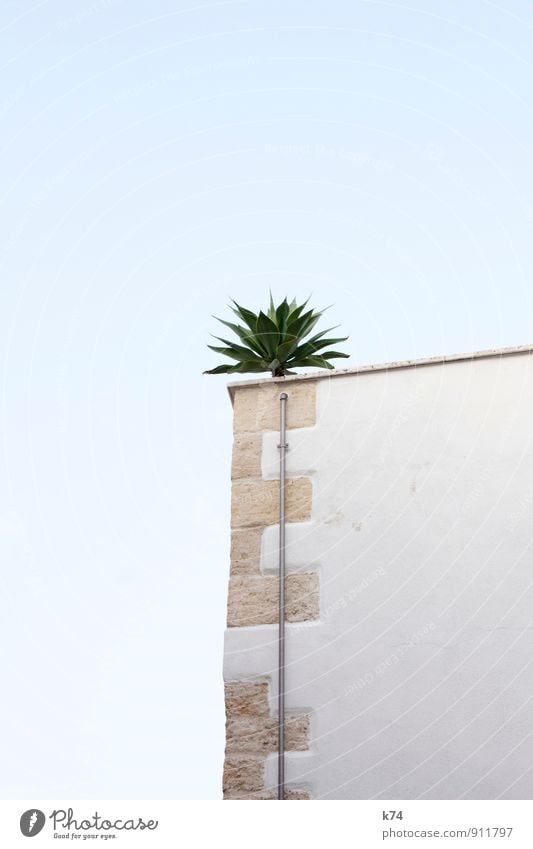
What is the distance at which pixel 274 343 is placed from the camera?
10.6m

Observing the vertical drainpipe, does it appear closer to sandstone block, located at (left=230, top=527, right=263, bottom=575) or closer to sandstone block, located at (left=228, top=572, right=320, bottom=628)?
sandstone block, located at (left=228, top=572, right=320, bottom=628)

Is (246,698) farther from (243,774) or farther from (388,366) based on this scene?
(388,366)

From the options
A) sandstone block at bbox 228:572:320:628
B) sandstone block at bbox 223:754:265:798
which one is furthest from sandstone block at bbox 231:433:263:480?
sandstone block at bbox 223:754:265:798

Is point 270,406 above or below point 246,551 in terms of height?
above

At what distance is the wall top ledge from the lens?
934 cm

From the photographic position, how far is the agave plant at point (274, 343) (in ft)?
35.0

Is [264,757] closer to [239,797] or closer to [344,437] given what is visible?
[239,797]

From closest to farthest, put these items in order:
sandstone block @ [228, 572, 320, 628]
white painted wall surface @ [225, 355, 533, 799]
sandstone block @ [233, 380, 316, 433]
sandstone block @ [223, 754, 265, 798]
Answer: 1. white painted wall surface @ [225, 355, 533, 799]
2. sandstone block @ [223, 754, 265, 798]
3. sandstone block @ [228, 572, 320, 628]
4. sandstone block @ [233, 380, 316, 433]

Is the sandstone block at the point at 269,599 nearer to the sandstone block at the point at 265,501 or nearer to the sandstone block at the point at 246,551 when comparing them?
the sandstone block at the point at 246,551

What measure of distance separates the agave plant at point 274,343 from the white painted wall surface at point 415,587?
99cm

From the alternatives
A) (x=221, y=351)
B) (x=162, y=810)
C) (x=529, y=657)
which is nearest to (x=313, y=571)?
(x=529, y=657)

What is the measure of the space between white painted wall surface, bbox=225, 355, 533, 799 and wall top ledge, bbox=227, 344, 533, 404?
0.15ft

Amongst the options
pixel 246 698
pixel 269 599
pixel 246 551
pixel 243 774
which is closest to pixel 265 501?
pixel 246 551

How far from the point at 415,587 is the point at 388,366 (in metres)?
1.99
